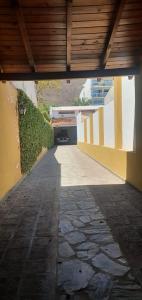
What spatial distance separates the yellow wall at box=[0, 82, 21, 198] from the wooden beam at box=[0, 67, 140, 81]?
57 cm

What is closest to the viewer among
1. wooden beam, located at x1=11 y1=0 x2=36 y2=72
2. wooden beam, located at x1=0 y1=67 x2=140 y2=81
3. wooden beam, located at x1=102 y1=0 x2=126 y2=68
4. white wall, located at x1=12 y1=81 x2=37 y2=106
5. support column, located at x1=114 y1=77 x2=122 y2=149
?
wooden beam, located at x1=11 y1=0 x2=36 y2=72

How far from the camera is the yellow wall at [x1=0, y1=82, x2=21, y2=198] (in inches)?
295

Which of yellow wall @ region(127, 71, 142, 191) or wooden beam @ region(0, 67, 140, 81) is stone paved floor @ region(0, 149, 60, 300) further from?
wooden beam @ region(0, 67, 140, 81)

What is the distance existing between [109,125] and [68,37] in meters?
7.50

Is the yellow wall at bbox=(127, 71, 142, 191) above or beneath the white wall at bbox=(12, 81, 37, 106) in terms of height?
beneath

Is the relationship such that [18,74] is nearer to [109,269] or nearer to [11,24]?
[11,24]

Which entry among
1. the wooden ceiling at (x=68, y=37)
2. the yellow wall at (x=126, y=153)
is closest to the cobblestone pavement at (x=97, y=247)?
the yellow wall at (x=126, y=153)

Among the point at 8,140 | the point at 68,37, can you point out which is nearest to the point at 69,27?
the point at 68,37

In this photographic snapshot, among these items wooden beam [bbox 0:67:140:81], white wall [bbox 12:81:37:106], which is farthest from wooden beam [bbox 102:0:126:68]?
white wall [bbox 12:81:37:106]

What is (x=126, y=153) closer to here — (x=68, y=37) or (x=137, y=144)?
(x=137, y=144)

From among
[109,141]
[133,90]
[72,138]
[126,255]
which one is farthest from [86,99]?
[126,255]

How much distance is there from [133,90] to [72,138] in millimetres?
35700

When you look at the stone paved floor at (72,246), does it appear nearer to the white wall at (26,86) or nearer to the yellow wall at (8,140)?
the yellow wall at (8,140)

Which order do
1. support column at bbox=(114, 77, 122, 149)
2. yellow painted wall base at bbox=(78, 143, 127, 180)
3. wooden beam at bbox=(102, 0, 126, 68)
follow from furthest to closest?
support column at bbox=(114, 77, 122, 149)
yellow painted wall base at bbox=(78, 143, 127, 180)
wooden beam at bbox=(102, 0, 126, 68)
